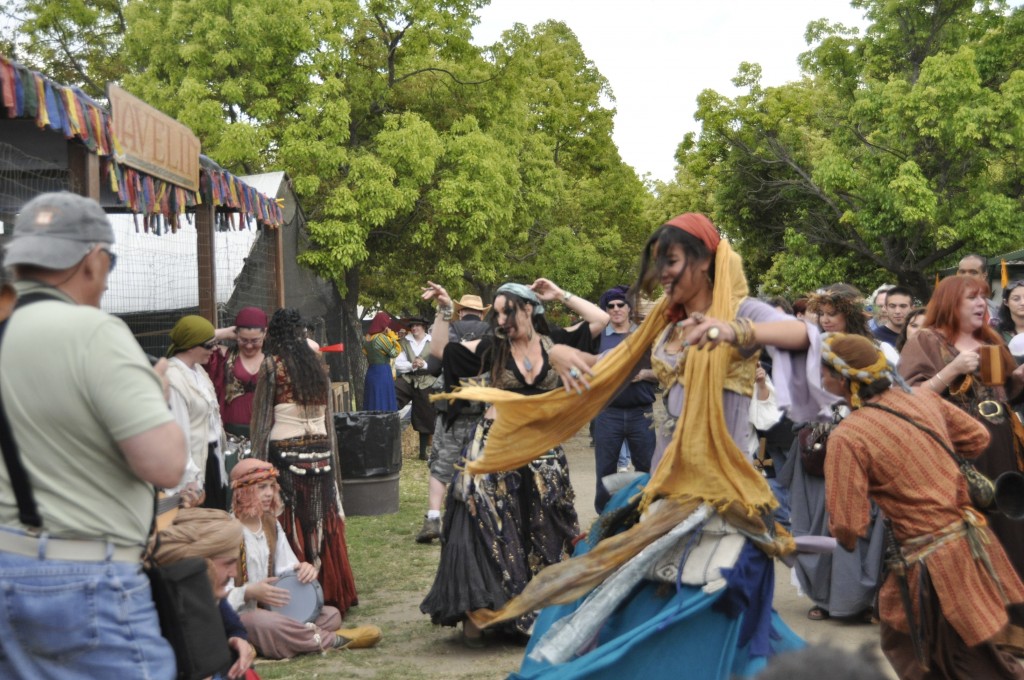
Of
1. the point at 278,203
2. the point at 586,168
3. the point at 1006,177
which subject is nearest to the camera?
the point at 278,203

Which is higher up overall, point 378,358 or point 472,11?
point 472,11

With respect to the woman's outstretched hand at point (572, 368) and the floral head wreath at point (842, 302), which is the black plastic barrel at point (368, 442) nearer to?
the floral head wreath at point (842, 302)

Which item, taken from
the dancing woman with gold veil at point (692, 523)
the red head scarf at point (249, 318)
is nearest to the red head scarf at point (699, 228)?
the dancing woman with gold veil at point (692, 523)

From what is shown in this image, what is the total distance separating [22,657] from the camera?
9.48 feet

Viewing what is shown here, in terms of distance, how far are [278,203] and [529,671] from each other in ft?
29.5

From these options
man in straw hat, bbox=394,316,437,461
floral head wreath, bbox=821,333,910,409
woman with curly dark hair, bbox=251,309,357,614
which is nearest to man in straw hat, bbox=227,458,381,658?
woman with curly dark hair, bbox=251,309,357,614

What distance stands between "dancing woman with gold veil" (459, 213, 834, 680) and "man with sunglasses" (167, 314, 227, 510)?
10.8 ft

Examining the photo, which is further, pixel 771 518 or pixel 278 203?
pixel 278 203

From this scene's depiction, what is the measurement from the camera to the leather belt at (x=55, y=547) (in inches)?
113

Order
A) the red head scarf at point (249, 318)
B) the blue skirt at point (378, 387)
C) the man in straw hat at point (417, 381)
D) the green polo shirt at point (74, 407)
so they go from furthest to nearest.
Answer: the blue skirt at point (378, 387) → the man in straw hat at point (417, 381) → the red head scarf at point (249, 318) → the green polo shirt at point (74, 407)

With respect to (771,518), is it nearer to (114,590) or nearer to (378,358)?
(114,590)

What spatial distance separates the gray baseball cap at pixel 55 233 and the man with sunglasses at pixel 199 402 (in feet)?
13.6

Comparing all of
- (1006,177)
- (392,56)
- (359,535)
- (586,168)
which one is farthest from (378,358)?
(586,168)

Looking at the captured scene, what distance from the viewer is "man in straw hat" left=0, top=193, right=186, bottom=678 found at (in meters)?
2.82
